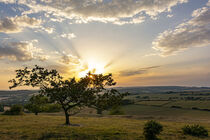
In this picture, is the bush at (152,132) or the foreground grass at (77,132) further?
the foreground grass at (77,132)

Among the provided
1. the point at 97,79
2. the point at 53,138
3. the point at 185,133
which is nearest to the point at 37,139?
the point at 53,138

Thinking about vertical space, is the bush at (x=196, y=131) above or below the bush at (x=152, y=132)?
below

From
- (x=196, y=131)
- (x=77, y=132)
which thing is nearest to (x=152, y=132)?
(x=196, y=131)

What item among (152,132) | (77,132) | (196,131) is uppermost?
(152,132)

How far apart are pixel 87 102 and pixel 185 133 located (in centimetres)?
1941

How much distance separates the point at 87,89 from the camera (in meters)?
31.2

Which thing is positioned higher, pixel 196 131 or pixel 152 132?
pixel 152 132

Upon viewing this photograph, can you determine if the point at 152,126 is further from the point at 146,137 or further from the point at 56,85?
the point at 56,85

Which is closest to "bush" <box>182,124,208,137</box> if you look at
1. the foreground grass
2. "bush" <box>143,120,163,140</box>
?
the foreground grass

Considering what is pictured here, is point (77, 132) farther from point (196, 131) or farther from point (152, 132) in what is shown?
point (196, 131)

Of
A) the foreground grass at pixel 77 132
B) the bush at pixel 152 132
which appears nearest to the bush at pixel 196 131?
the foreground grass at pixel 77 132

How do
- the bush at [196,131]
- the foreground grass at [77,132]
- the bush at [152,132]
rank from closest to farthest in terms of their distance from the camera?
1. the bush at [152,132]
2. the foreground grass at [77,132]
3. the bush at [196,131]

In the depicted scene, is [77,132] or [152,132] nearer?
[152,132]

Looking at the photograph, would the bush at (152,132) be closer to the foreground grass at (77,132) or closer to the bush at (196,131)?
the foreground grass at (77,132)
